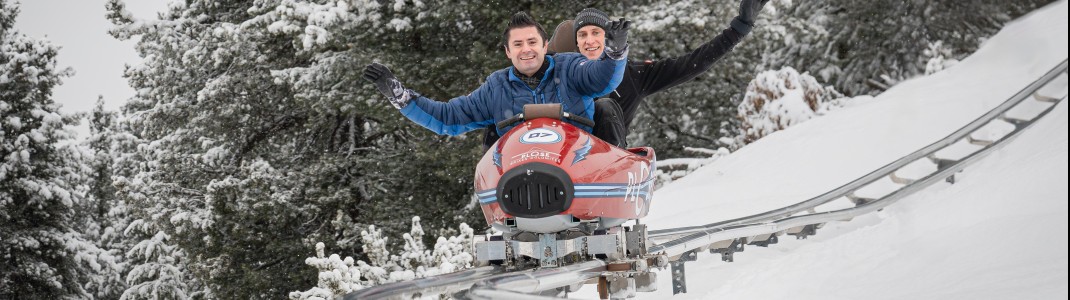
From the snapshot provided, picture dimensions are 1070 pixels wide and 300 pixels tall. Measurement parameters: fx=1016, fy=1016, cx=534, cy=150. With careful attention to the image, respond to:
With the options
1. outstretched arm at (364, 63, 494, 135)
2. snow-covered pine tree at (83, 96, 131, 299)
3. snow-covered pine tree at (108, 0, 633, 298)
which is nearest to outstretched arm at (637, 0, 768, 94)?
outstretched arm at (364, 63, 494, 135)

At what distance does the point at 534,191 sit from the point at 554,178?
0.09m

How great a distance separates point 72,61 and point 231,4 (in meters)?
4.30

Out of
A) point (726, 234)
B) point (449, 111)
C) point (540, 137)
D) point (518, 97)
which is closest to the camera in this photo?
point (540, 137)

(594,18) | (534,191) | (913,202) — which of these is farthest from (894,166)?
(534,191)

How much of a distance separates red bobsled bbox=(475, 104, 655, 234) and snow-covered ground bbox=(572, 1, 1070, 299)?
0.82 m

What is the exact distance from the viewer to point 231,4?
16.9m

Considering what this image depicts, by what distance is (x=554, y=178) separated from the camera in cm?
370

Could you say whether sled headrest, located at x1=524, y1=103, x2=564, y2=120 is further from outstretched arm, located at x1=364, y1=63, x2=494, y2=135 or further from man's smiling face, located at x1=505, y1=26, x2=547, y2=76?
outstretched arm, located at x1=364, y1=63, x2=494, y2=135

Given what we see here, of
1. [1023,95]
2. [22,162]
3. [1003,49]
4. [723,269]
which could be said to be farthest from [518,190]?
[22,162]

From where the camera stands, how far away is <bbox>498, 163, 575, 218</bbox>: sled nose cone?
369 centimetres

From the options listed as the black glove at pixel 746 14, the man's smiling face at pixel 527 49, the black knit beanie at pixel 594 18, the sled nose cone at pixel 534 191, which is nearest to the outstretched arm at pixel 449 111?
the man's smiling face at pixel 527 49

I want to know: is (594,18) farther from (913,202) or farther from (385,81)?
(913,202)

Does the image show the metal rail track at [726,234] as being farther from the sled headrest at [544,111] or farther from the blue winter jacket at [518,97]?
the blue winter jacket at [518,97]

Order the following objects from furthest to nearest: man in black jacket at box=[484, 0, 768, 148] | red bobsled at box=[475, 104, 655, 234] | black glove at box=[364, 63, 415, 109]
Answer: man in black jacket at box=[484, 0, 768, 148], black glove at box=[364, 63, 415, 109], red bobsled at box=[475, 104, 655, 234]
